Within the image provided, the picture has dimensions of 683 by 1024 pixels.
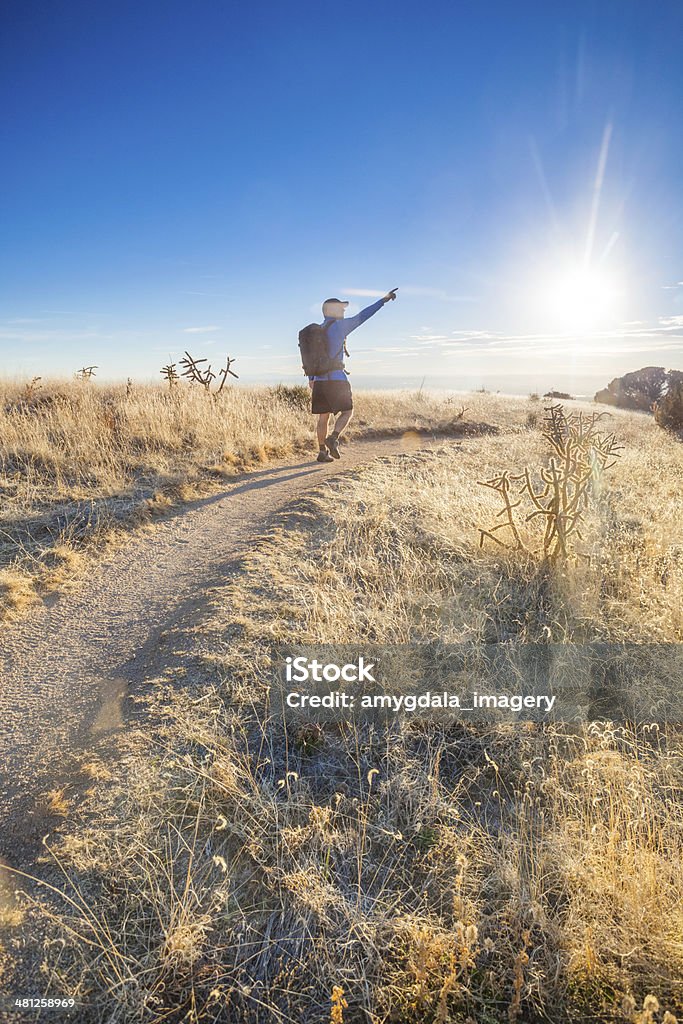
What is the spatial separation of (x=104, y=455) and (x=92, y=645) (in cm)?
439

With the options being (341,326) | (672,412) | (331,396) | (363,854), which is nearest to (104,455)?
(331,396)

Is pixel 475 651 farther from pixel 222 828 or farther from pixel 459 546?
pixel 222 828

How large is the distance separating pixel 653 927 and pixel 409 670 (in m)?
2.01

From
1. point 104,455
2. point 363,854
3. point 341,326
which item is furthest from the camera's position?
→ point 341,326

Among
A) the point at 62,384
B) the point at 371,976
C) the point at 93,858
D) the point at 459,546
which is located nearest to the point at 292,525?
the point at 459,546

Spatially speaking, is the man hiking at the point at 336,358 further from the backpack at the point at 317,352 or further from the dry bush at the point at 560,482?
the dry bush at the point at 560,482

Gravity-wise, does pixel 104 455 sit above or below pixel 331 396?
below

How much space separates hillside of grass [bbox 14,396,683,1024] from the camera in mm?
2240

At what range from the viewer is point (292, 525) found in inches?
241

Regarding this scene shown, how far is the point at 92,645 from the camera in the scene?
13.4 ft

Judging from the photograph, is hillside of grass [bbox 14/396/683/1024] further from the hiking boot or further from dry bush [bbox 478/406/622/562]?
the hiking boot

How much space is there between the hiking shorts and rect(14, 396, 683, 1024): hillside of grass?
4.43 m

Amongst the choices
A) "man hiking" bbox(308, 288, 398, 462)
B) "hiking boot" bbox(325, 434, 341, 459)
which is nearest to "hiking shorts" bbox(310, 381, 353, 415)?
"man hiking" bbox(308, 288, 398, 462)

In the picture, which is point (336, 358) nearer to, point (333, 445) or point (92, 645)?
point (333, 445)
